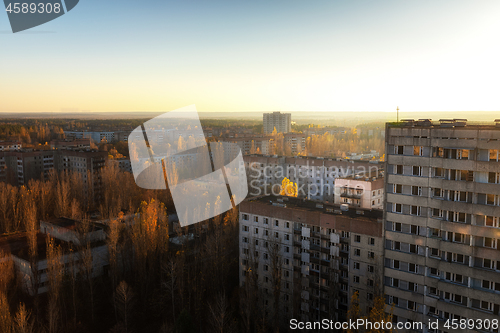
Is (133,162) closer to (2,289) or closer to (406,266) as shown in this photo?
(2,289)

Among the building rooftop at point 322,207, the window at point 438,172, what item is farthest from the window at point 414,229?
the building rooftop at point 322,207

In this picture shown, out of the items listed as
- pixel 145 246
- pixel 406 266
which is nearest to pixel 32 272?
pixel 145 246

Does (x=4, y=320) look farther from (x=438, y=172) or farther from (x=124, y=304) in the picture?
(x=438, y=172)

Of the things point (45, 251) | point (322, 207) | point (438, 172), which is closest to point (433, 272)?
point (438, 172)

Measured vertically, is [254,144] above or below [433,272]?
above

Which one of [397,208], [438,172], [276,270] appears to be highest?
[438,172]

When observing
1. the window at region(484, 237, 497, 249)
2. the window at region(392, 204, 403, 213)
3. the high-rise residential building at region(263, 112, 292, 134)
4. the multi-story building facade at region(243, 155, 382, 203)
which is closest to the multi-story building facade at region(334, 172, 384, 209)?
the multi-story building facade at region(243, 155, 382, 203)
